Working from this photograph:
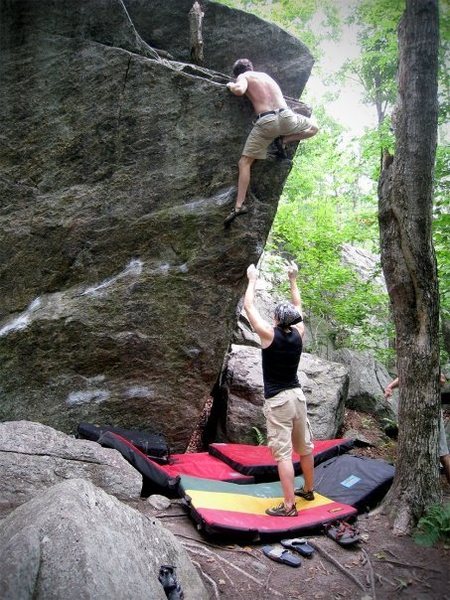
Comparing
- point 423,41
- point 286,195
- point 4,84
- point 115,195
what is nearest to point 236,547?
point 115,195

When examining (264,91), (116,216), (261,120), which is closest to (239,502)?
(116,216)

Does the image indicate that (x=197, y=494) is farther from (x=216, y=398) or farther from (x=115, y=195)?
(x=115, y=195)

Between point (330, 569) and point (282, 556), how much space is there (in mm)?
472

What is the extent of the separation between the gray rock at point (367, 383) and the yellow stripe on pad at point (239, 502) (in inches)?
213

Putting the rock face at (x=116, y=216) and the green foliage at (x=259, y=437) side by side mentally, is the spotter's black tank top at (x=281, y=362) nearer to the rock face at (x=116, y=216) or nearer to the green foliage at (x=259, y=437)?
the rock face at (x=116, y=216)

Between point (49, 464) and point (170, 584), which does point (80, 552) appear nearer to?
point (170, 584)

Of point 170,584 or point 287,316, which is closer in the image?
point 170,584

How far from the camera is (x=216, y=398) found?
868 cm

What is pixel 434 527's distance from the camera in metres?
4.61

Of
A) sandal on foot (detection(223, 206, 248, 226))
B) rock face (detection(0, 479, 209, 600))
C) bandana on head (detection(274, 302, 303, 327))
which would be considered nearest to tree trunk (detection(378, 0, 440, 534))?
bandana on head (detection(274, 302, 303, 327))

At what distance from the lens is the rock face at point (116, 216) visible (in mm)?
7066

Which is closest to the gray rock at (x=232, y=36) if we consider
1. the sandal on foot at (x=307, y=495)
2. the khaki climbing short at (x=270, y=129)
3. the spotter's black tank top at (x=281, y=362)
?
the khaki climbing short at (x=270, y=129)

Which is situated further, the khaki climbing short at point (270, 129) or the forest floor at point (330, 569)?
the khaki climbing short at point (270, 129)

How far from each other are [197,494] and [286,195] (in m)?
14.5
